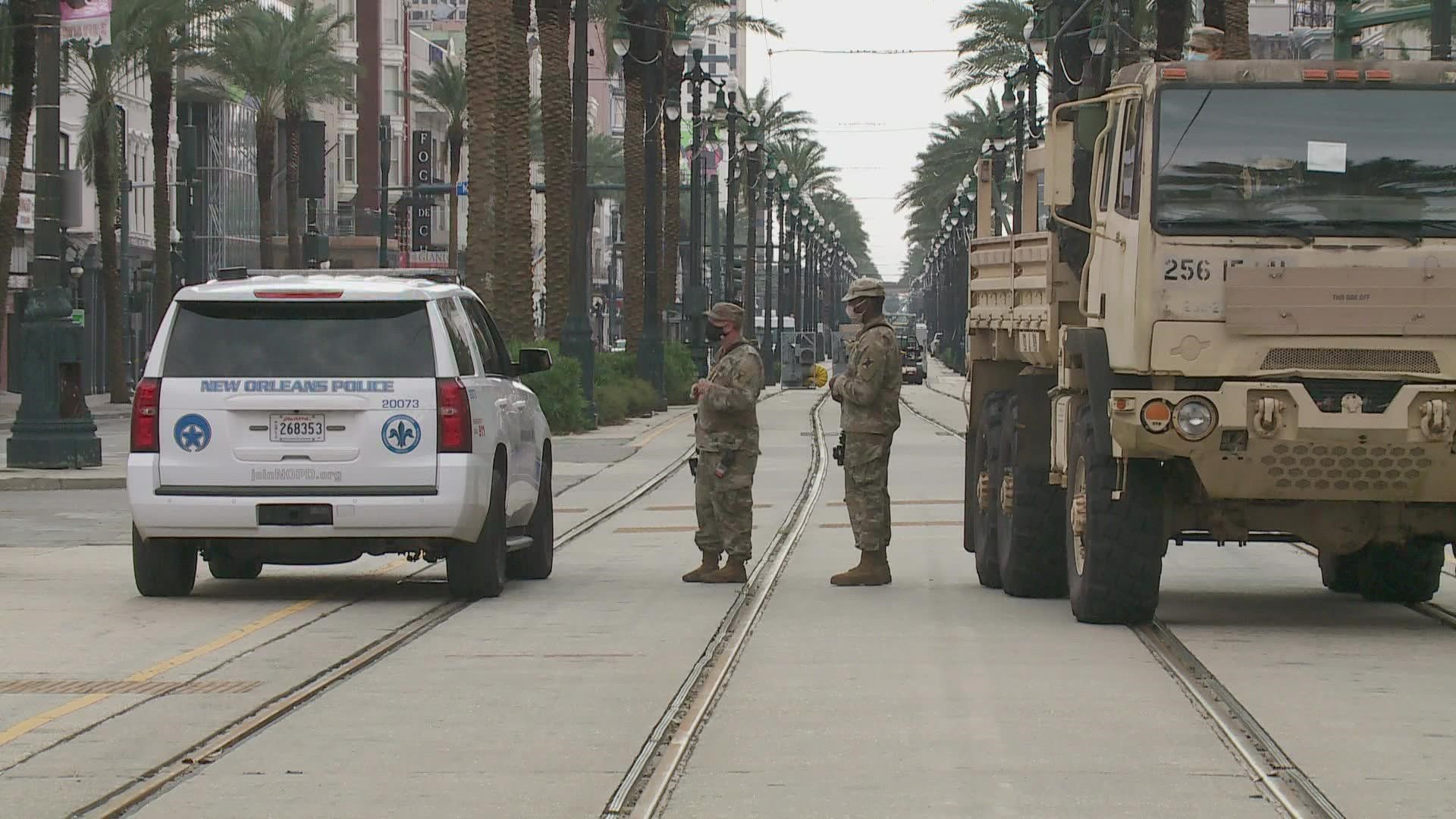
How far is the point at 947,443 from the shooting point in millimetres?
37812

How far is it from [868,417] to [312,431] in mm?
3510

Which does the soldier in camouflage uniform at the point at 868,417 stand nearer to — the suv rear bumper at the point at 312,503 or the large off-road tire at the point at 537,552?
the large off-road tire at the point at 537,552

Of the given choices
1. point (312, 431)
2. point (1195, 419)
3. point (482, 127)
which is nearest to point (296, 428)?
point (312, 431)

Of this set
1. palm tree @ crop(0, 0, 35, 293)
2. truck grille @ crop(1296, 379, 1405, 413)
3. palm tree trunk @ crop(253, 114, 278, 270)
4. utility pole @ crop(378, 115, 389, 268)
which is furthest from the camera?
palm tree trunk @ crop(253, 114, 278, 270)

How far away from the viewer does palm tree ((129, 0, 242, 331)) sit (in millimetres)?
58000

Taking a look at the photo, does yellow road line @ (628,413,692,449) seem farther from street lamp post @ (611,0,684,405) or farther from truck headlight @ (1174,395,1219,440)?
truck headlight @ (1174,395,1219,440)

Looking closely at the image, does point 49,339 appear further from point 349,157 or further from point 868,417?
point 349,157

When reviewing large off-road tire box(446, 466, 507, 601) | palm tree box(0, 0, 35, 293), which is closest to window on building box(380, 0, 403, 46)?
palm tree box(0, 0, 35, 293)

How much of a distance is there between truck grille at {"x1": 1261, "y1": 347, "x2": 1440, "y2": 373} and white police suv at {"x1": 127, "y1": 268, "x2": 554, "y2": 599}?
15.1 feet

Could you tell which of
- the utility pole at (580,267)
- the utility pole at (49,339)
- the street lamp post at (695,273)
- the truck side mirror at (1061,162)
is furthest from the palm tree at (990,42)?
the truck side mirror at (1061,162)

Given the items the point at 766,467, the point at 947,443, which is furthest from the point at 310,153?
the point at 766,467

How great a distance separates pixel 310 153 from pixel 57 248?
2347 cm

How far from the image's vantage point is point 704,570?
15.9 m

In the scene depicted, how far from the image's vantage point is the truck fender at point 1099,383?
1290 centimetres
